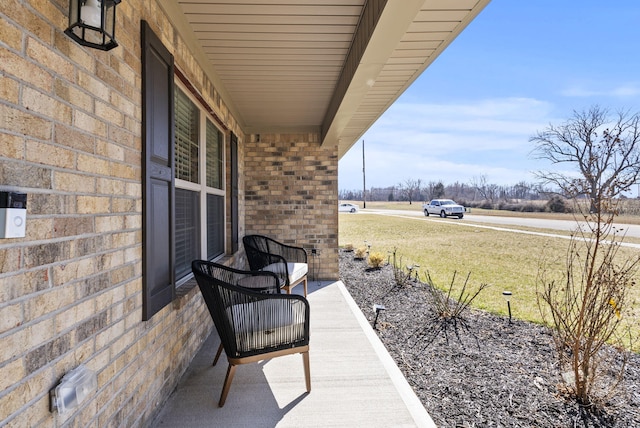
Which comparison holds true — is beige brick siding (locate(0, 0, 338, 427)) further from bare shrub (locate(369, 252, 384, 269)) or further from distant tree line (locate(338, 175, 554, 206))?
distant tree line (locate(338, 175, 554, 206))

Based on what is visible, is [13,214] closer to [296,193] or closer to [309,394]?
[309,394]

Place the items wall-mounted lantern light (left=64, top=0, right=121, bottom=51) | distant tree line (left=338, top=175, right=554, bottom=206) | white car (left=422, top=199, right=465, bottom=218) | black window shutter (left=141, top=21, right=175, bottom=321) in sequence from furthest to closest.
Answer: distant tree line (left=338, top=175, right=554, bottom=206), white car (left=422, top=199, right=465, bottom=218), black window shutter (left=141, top=21, right=175, bottom=321), wall-mounted lantern light (left=64, top=0, right=121, bottom=51)

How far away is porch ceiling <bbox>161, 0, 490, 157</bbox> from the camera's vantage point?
83.3 inches

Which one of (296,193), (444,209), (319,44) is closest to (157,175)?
(319,44)

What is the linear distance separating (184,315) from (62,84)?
1.78 metres

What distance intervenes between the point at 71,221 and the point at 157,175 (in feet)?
2.40

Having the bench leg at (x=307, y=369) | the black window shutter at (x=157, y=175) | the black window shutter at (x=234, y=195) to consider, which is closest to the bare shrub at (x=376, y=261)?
the black window shutter at (x=234, y=195)

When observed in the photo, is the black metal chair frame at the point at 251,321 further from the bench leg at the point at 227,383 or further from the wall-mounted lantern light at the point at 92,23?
the wall-mounted lantern light at the point at 92,23

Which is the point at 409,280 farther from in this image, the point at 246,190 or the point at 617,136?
the point at 617,136

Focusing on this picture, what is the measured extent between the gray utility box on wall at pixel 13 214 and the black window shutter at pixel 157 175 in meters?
0.81

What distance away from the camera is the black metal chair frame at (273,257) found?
3713 mm

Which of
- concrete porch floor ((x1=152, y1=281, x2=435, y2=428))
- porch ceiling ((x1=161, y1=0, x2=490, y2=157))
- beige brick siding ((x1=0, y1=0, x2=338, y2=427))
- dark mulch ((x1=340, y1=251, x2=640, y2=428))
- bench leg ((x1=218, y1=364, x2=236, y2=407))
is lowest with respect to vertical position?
dark mulch ((x1=340, y1=251, x2=640, y2=428))

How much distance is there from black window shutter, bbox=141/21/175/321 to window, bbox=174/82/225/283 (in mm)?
476

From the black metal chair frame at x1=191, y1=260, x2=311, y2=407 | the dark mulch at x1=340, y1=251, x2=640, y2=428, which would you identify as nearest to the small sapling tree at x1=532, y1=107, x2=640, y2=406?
the dark mulch at x1=340, y1=251, x2=640, y2=428
